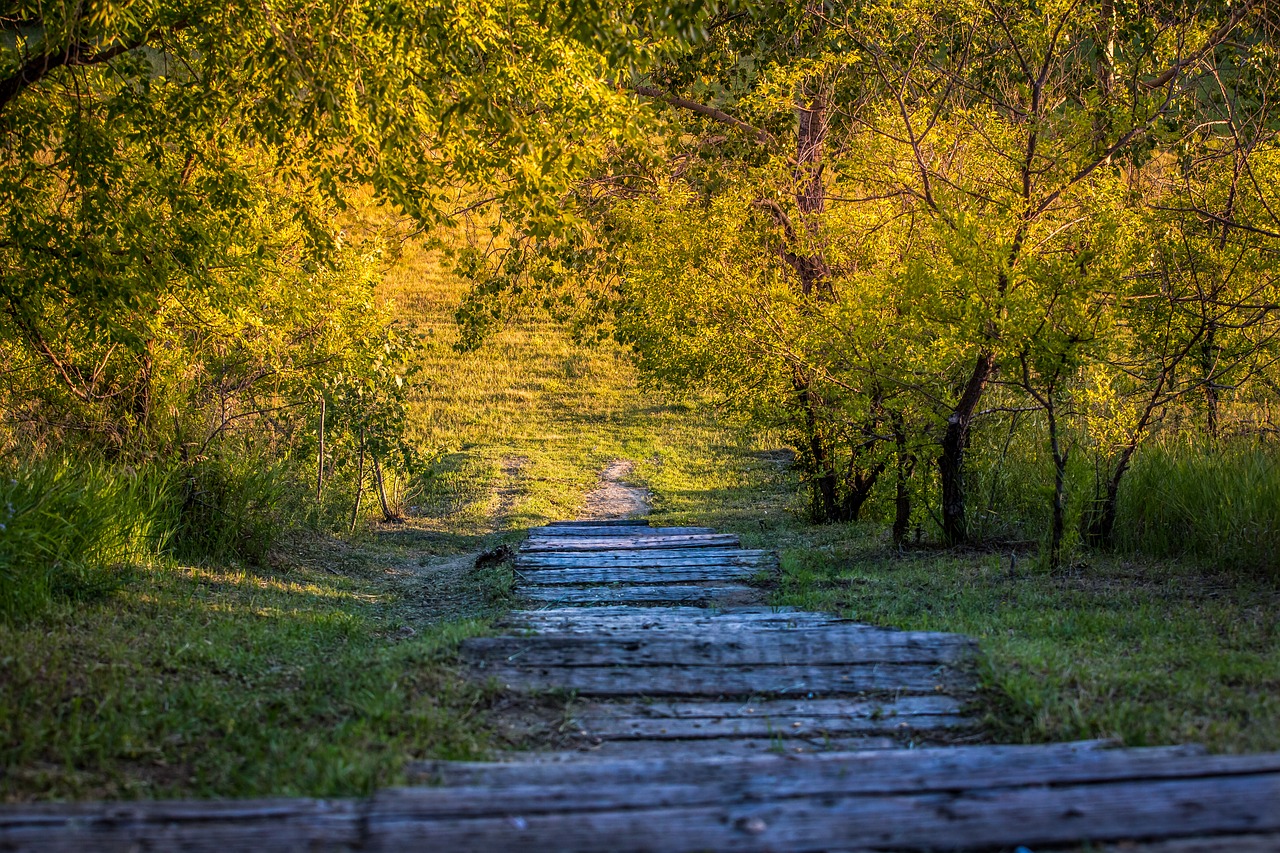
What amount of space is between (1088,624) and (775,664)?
1911 millimetres

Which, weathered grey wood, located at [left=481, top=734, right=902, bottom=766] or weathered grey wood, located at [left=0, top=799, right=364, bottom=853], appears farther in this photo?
weathered grey wood, located at [left=481, top=734, right=902, bottom=766]

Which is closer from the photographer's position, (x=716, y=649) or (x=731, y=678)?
(x=731, y=678)

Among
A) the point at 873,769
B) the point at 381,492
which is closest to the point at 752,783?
the point at 873,769

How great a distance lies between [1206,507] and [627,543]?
4.08 meters

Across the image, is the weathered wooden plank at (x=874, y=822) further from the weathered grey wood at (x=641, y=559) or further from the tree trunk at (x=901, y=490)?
the tree trunk at (x=901, y=490)

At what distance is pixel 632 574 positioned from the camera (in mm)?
7227

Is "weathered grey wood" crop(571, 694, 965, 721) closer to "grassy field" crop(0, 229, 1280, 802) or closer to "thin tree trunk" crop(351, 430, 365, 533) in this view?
"grassy field" crop(0, 229, 1280, 802)

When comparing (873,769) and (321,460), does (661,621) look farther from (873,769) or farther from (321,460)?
(321,460)

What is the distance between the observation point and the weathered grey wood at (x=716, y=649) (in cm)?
427

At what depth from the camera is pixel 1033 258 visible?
22.3ft

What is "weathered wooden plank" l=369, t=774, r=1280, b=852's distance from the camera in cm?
247

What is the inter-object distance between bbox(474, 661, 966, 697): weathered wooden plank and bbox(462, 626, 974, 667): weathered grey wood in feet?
0.16

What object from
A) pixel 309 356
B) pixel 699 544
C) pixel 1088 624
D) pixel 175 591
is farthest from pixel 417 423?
pixel 1088 624

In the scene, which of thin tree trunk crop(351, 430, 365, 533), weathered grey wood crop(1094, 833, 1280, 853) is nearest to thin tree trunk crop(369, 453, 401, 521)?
thin tree trunk crop(351, 430, 365, 533)
